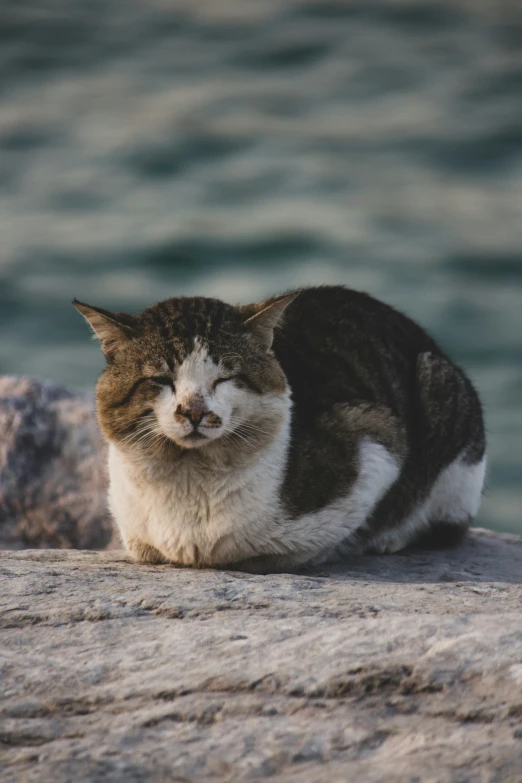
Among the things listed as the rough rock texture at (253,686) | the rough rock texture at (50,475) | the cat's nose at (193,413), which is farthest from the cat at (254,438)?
the rough rock texture at (50,475)

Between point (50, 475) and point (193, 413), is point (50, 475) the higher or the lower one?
the lower one

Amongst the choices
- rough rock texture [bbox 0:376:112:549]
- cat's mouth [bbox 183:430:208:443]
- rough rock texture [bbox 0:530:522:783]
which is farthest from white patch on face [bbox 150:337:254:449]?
rough rock texture [bbox 0:376:112:549]

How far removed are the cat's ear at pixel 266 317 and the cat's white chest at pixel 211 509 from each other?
0.45 metres

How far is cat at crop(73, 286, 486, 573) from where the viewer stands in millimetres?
3994

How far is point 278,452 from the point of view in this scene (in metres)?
4.23

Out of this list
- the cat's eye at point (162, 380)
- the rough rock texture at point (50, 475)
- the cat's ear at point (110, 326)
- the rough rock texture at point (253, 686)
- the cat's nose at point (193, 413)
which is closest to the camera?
the rough rock texture at point (253, 686)

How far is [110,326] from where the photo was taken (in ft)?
13.5

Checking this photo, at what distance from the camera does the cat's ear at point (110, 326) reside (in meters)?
4.07

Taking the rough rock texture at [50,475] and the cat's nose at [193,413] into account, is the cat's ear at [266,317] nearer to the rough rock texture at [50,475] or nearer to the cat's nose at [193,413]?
the cat's nose at [193,413]

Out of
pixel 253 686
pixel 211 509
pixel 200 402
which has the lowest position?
pixel 253 686

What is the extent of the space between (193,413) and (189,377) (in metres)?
0.16

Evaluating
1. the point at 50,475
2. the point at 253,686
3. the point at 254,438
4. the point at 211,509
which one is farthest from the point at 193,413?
the point at 50,475

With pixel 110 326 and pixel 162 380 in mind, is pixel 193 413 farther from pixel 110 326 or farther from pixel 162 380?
pixel 110 326

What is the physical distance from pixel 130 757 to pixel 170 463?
1742 millimetres
